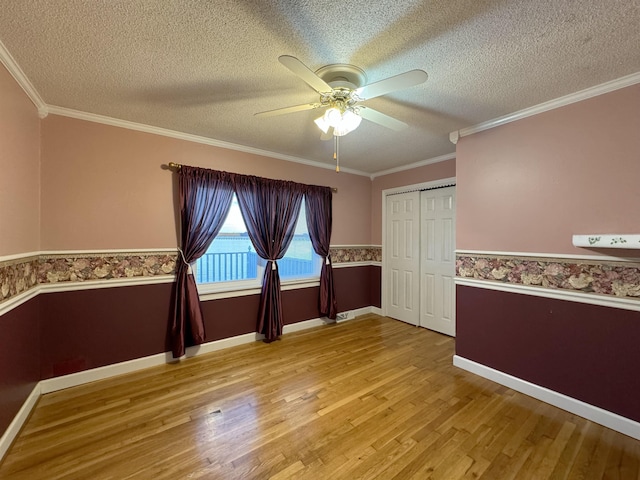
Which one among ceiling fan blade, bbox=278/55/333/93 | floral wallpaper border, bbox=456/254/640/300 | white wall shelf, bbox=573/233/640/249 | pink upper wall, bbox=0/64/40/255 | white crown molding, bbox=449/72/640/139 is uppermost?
white crown molding, bbox=449/72/640/139

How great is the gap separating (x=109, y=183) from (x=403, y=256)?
3.72 meters

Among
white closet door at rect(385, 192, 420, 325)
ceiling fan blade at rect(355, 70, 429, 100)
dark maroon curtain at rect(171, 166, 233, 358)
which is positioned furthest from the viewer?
white closet door at rect(385, 192, 420, 325)

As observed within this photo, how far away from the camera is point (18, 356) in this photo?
1.89 meters

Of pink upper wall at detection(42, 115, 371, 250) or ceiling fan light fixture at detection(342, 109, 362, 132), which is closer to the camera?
ceiling fan light fixture at detection(342, 109, 362, 132)

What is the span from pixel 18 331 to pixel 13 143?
1.27 m

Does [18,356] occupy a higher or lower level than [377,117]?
lower

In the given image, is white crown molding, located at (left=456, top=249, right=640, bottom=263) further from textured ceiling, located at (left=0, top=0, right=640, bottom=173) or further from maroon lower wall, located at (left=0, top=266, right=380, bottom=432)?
maroon lower wall, located at (left=0, top=266, right=380, bottom=432)

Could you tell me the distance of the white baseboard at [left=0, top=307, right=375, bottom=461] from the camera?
1803 mm

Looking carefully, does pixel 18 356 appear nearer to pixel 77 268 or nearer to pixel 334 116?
pixel 77 268

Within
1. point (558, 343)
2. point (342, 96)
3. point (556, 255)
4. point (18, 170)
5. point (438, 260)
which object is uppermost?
point (342, 96)

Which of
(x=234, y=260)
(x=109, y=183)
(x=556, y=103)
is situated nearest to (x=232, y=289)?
(x=234, y=260)

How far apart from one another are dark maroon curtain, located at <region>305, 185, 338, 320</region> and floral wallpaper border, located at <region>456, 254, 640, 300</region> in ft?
5.89

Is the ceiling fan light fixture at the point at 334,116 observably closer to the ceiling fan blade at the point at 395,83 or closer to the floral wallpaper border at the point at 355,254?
the ceiling fan blade at the point at 395,83

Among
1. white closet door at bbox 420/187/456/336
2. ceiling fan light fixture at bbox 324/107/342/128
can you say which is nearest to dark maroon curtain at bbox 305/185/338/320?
white closet door at bbox 420/187/456/336
